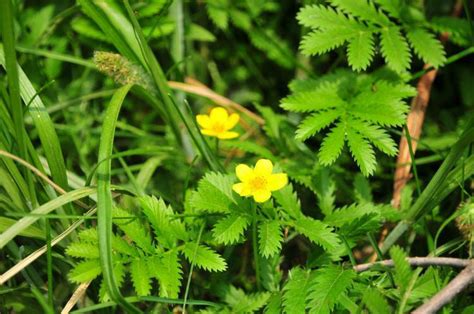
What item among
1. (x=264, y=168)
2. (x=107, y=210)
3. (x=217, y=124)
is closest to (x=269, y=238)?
(x=264, y=168)

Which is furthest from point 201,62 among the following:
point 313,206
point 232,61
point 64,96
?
point 313,206

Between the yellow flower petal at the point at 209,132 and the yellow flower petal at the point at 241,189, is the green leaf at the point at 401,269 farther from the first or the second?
the yellow flower petal at the point at 209,132

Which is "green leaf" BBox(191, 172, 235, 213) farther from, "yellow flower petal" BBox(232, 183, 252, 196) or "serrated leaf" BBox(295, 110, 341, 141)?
"serrated leaf" BBox(295, 110, 341, 141)

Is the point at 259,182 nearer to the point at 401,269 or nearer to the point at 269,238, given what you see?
the point at 269,238

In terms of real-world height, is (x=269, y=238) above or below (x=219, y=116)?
below

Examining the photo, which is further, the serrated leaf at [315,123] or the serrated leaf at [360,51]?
the serrated leaf at [360,51]

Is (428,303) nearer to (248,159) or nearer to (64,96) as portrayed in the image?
(248,159)

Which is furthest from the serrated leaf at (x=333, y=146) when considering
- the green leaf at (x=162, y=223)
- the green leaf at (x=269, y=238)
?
the green leaf at (x=162, y=223)
